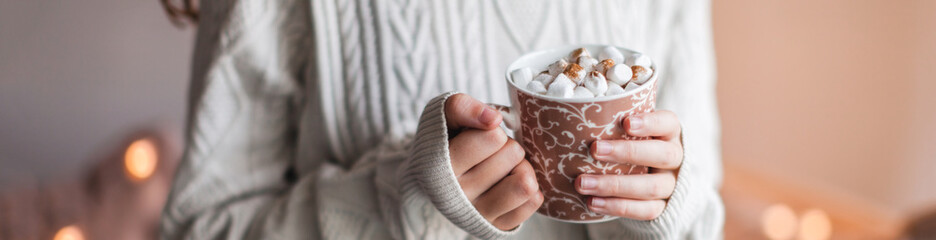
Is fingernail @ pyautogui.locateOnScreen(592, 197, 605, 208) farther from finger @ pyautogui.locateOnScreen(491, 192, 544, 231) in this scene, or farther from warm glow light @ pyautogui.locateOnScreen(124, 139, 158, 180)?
warm glow light @ pyautogui.locateOnScreen(124, 139, 158, 180)

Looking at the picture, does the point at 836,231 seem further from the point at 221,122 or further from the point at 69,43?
the point at 69,43

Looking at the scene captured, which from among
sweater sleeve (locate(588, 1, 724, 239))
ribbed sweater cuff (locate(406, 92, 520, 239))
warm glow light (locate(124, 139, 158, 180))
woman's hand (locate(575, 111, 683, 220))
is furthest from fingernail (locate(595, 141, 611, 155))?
warm glow light (locate(124, 139, 158, 180))

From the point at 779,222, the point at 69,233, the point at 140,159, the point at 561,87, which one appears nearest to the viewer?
the point at 561,87

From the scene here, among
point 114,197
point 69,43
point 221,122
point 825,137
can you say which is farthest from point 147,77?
point 825,137

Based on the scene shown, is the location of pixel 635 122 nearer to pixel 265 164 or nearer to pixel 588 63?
pixel 588 63

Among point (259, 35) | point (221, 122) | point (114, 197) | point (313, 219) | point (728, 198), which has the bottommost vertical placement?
point (728, 198)

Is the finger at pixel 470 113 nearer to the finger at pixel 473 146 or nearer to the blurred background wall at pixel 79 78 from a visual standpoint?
the finger at pixel 473 146

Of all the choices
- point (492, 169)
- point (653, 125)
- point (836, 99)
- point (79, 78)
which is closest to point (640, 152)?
point (653, 125)
